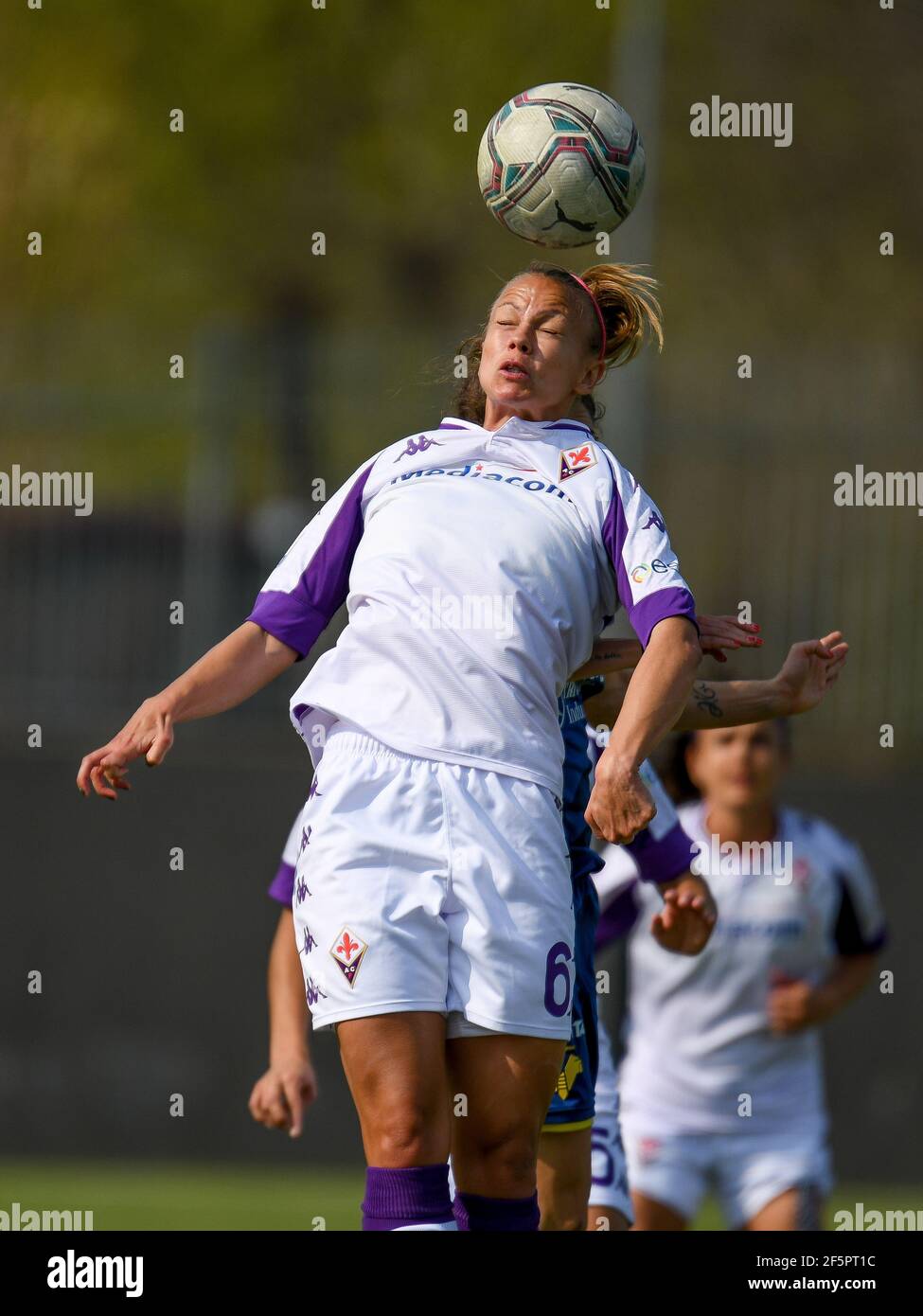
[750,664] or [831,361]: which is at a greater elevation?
[831,361]

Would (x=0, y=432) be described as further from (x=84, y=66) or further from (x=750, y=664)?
(x=84, y=66)

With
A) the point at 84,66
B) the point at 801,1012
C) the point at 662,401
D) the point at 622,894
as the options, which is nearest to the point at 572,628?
the point at 622,894

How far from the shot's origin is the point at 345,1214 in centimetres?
919

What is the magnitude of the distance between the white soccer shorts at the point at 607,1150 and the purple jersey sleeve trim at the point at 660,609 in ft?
6.25

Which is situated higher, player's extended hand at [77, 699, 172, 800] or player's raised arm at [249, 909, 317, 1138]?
player's extended hand at [77, 699, 172, 800]

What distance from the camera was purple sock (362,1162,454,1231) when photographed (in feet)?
13.1

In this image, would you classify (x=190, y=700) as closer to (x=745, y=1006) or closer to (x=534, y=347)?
(x=534, y=347)

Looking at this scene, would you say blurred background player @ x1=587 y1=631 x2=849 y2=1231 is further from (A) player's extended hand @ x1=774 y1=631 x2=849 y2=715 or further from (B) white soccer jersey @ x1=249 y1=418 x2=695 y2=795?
(B) white soccer jersey @ x1=249 y1=418 x2=695 y2=795

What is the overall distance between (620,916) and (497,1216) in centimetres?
257

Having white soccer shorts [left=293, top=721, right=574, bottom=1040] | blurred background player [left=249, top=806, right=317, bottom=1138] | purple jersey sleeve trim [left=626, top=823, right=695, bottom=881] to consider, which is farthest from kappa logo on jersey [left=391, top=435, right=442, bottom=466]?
purple jersey sleeve trim [left=626, top=823, right=695, bottom=881]

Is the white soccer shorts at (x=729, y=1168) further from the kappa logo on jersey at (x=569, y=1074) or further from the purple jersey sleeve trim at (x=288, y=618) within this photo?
the purple jersey sleeve trim at (x=288, y=618)

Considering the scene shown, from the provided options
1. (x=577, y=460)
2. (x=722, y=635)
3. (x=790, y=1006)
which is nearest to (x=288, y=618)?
(x=577, y=460)

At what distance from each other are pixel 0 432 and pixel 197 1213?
5188 millimetres

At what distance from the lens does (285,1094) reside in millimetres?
5102
